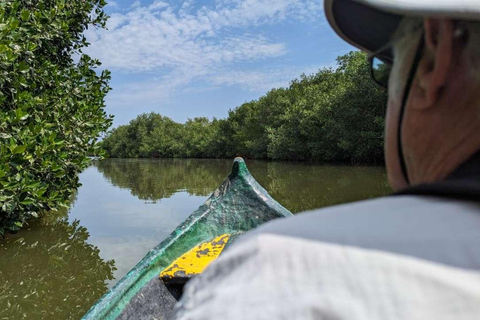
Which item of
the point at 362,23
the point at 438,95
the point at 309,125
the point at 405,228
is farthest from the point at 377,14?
the point at 309,125

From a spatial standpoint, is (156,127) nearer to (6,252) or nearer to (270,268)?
(6,252)

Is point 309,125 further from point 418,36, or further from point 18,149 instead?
point 418,36

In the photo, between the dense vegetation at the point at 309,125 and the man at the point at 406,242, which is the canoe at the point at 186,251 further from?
the dense vegetation at the point at 309,125

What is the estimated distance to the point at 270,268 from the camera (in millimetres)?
432

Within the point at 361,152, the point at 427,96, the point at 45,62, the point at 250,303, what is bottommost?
the point at 361,152

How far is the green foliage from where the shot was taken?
4.70m

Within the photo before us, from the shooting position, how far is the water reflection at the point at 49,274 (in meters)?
4.46

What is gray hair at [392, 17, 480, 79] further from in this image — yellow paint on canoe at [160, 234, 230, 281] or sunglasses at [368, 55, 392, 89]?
yellow paint on canoe at [160, 234, 230, 281]

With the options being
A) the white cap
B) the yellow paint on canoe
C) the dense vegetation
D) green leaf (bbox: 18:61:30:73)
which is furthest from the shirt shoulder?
the dense vegetation

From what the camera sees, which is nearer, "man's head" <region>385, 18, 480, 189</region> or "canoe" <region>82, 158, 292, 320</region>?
"man's head" <region>385, 18, 480, 189</region>

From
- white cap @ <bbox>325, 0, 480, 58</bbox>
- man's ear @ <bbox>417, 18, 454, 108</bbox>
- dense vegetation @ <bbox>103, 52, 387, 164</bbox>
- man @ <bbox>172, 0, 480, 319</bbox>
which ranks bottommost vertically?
dense vegetation @ <bbox>103, 52, 387, 164</bbox>

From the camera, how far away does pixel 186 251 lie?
12.0ft

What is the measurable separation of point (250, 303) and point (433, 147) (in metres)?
0.35

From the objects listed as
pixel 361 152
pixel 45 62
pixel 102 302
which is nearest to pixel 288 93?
pixel 361 152
